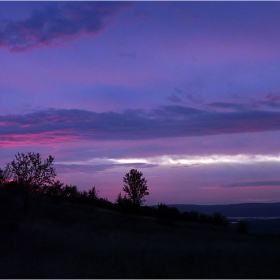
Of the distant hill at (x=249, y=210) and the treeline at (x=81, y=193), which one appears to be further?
the distant hill at (x=249, y=210)

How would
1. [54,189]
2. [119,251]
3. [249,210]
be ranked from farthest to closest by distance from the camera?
[249,210] < [54,189] < [119,251]

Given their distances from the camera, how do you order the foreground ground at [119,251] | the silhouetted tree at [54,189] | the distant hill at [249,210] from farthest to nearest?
the distant hill at [249,210] < the silhouetted tree at [54,189] < the foreground ground at [119,251]

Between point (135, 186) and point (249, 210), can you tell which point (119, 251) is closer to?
point (135, 186)

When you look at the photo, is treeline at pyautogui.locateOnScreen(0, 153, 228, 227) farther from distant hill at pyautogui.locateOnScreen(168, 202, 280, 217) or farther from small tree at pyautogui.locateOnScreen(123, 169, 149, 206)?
distant hill at pyautogui.locateOnScreen(168, 202, 280, 217)

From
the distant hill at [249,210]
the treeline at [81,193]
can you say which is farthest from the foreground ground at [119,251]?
the distant hill at [249,210]

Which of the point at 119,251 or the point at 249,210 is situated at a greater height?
the point at 249,210

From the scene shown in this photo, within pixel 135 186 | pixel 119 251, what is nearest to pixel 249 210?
pixel 135 186

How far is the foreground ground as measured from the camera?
1442 cm

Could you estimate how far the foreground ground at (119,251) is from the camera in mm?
14422

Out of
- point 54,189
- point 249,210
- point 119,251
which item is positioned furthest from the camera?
point 249,210

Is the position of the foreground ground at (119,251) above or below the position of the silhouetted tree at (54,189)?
below

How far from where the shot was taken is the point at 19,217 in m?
24.7

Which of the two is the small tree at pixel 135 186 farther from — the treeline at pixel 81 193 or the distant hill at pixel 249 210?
the distant hill at pixel 249 210

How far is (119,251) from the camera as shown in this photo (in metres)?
17.5
